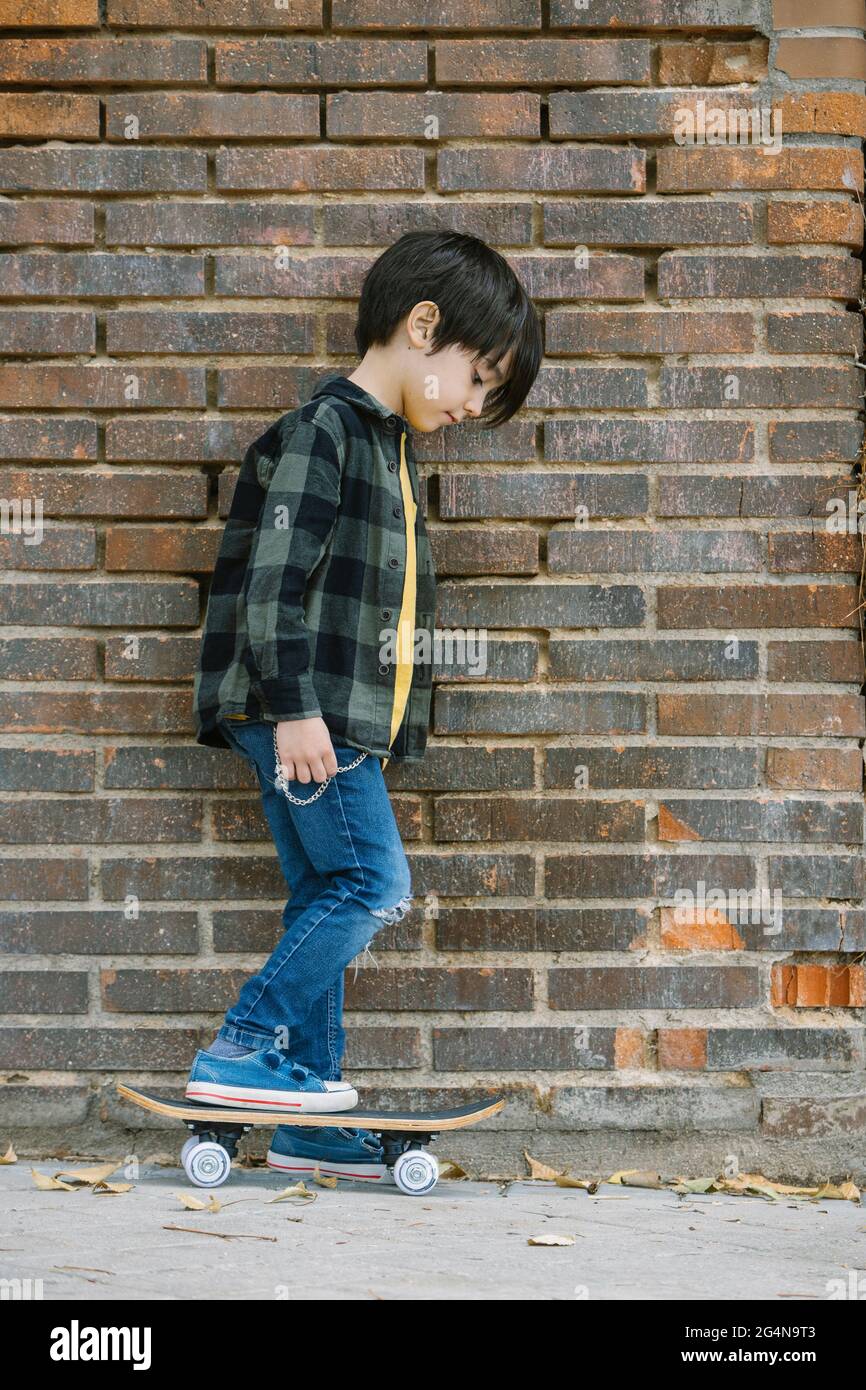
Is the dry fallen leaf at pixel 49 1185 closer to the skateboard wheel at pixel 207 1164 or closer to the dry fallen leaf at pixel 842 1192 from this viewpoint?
the skateboard wheel at pixel 207 1164

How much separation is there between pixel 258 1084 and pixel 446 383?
1357 millimetres

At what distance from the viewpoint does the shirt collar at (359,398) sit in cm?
242

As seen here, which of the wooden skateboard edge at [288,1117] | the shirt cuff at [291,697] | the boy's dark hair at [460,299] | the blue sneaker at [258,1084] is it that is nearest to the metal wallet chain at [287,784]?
the shirt cuff at [291,697]

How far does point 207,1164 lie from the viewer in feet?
7.64

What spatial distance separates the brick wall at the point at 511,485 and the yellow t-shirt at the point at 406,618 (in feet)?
0.66

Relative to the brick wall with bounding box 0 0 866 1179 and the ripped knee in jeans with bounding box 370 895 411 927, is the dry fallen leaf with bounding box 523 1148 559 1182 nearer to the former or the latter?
the brick wall with bounding box 0 0 866 1179

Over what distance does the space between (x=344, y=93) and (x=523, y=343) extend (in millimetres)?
701

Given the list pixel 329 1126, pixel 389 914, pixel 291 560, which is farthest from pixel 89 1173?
pixel 291 560

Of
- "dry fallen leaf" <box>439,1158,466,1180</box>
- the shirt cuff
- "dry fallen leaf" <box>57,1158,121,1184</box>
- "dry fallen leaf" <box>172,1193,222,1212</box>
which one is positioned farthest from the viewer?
"dry fallen leaf" <box>439,1158,466,1180</box>

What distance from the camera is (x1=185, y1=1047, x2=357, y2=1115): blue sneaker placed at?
7.54 feet

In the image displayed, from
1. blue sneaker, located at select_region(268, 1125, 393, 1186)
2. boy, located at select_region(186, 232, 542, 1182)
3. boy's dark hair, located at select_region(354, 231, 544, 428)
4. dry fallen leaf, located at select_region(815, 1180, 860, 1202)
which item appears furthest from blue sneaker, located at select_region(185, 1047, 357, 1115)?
boy's dark hair, located at select_region(354, 231, 544, 428)

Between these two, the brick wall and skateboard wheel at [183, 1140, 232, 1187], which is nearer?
skateboard wheel at [183, 1140, 232, 1187]

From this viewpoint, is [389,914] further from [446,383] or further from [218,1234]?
[446,383]

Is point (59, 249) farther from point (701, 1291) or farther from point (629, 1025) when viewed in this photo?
point (701, 1291)
